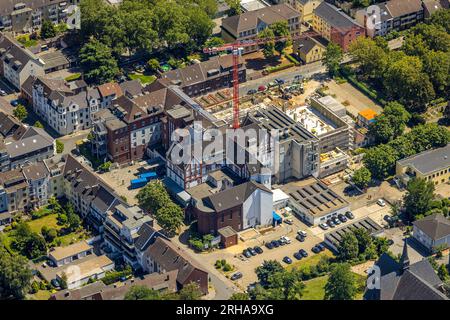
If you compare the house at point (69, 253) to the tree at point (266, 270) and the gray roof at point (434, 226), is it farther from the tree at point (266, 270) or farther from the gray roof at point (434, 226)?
the gray roof at point (434, 226)

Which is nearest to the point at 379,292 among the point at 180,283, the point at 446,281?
the point at 446,281

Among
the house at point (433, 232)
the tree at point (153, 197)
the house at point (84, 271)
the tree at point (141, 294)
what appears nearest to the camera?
the tree at point (141, 294)

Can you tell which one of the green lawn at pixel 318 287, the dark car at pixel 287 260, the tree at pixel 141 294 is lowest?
the dark car at pixel 287 260

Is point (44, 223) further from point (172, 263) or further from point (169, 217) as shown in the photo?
point (172, 263)

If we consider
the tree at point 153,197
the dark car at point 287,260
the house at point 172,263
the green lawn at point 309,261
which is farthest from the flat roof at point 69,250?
the green lawn at point 309,261

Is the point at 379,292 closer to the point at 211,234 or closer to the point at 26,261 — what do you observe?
the point at 211,234

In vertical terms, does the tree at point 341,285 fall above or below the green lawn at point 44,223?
above

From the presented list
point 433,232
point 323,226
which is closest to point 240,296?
point 323,226
